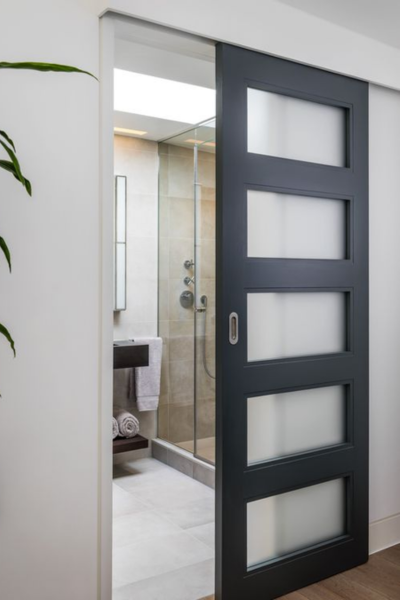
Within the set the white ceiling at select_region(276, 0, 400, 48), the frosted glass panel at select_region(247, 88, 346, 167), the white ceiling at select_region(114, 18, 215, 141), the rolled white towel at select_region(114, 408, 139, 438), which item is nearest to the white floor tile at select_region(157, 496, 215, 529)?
the rolled white towel at select_region(114, 408, 139, 438)

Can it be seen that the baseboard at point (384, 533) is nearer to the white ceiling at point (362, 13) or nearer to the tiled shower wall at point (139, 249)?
the tiled shower wall at point (139, 249)

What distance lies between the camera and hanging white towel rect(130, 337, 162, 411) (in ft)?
13.6

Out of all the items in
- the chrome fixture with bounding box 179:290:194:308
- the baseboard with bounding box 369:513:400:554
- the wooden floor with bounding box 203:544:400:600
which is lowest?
the wooden floor with bounding box 203:544:400:600

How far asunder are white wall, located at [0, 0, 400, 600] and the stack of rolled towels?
75.6 inches

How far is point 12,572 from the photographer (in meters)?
1.83

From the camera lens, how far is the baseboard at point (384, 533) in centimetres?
287

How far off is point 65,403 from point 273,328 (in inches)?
38.3

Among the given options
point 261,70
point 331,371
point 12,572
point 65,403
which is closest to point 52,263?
point 65,403

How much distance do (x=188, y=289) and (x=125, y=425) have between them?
1.07 metres

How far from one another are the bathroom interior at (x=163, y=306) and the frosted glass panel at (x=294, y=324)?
4.16 feet

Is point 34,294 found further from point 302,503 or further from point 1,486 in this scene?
point 302,503

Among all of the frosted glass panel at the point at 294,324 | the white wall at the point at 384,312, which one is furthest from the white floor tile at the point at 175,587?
the frosted glass panel at the point at 294,324

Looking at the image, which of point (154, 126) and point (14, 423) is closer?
point (14, 423)

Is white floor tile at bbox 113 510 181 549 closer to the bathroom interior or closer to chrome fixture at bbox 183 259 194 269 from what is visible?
the bathroom interior
